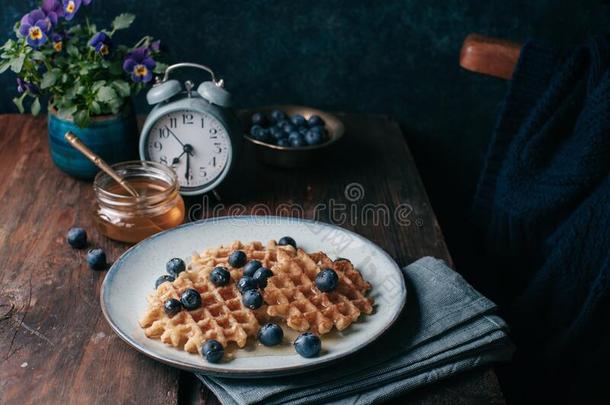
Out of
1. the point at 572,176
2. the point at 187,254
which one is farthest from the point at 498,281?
the point at 187,254

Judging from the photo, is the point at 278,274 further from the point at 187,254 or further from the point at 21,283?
the point at 21,283

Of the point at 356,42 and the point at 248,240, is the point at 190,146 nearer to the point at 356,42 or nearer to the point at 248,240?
the point at 248,240

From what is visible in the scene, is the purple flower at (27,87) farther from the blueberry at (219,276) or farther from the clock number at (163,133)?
the blueberry at (219,276)

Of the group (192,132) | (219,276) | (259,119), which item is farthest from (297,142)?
(219,276)

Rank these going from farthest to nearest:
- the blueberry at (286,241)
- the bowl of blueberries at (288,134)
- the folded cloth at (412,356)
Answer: the bowl of blueberries at (288,134)
the blueberry at (286,241)
the folded cloth at (412,356)

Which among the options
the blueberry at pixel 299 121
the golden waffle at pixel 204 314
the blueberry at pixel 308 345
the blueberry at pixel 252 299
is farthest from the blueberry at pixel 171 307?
the blueberry at pixel 299 121
